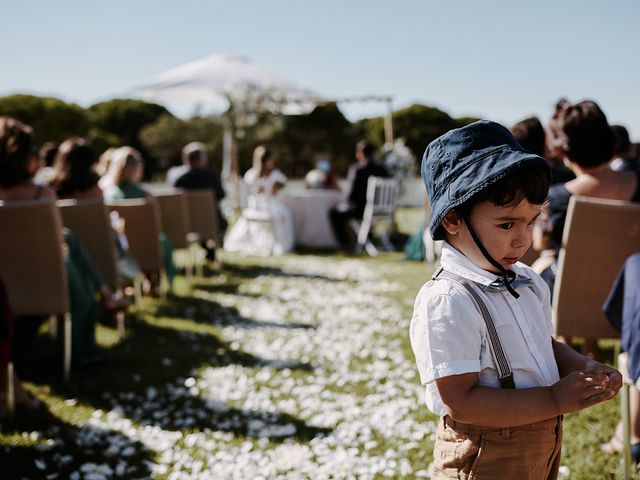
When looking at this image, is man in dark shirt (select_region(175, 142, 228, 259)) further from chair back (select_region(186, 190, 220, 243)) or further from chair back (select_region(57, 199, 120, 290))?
chair back (select_region(57, 199, 120, 290))

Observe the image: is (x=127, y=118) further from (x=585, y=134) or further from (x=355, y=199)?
(x=585, y=134)

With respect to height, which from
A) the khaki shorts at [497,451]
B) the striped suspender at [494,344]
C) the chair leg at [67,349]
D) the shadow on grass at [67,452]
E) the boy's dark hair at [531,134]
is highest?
the boy's dark hair at [531,134]

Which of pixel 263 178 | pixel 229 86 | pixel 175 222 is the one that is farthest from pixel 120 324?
pixel 229 86

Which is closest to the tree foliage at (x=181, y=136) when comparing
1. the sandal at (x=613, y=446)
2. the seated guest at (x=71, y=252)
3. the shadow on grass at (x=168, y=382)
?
the shadow on grass at (x=168, y=382)

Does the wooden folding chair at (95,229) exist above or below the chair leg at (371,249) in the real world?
Result: above

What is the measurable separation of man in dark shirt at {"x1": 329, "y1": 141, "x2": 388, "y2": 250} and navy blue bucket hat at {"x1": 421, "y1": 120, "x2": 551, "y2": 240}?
9.75 metres

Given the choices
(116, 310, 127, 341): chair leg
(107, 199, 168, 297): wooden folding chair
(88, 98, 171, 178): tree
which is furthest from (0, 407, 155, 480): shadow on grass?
(88, 98, 171, 178): tree

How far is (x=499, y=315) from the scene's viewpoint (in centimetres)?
140

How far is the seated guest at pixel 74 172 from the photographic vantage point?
194 inches

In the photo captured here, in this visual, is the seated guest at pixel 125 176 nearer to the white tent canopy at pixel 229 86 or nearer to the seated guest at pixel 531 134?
the seated guest at pixel 531 134

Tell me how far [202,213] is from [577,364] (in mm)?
7048

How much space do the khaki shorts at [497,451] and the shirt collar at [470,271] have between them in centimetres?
34

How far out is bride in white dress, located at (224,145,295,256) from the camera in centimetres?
1062

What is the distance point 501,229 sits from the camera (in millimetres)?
1369
